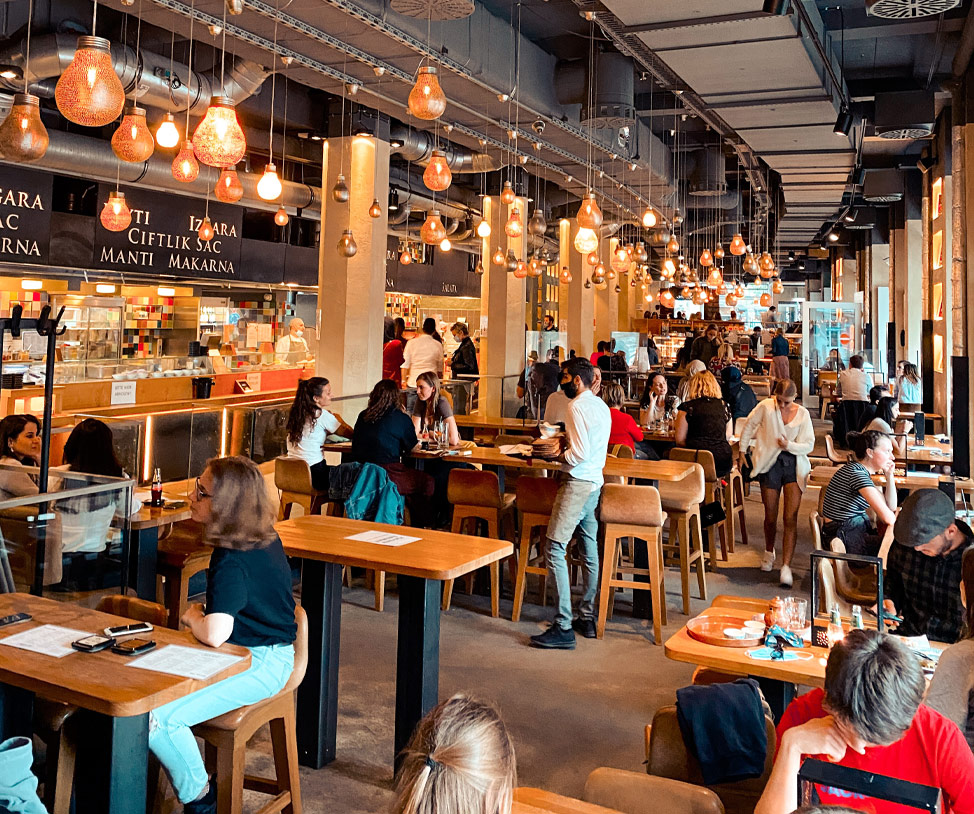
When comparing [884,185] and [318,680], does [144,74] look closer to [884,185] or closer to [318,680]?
[318,680]

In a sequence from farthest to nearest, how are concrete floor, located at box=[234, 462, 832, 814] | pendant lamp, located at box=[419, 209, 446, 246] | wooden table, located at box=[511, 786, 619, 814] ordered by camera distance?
pendant lamp, located at box=[419, 209, 446, 246], concrete floor, located at box=[234, 462, 832, 814], wooden table, located at box=[511, 786, 619, 814]

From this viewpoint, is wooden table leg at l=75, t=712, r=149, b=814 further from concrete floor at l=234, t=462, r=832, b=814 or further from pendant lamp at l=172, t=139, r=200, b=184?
pendant lamp at l=172, t=139, r=200, b=184

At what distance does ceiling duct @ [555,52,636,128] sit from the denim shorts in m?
4.37

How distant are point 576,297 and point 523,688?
13.5 m

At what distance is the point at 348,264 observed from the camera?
32.6 feet

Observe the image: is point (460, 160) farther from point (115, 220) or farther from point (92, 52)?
point (92, 52)

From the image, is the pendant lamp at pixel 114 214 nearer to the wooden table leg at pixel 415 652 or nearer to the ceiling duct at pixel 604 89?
the ceiling duct at pixel 604 89

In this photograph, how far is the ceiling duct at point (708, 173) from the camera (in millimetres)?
14641

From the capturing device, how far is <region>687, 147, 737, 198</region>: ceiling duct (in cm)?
1464

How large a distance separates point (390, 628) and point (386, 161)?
6.36 meters

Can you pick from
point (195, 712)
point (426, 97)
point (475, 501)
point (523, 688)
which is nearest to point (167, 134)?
point (426, 97)

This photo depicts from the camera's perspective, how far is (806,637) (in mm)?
3135

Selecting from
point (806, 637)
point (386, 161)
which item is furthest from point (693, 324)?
point (806, 637)

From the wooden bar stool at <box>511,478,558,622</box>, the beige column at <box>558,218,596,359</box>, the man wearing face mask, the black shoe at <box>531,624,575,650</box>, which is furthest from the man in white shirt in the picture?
the beige column at <box>558,218,596,359</box>
